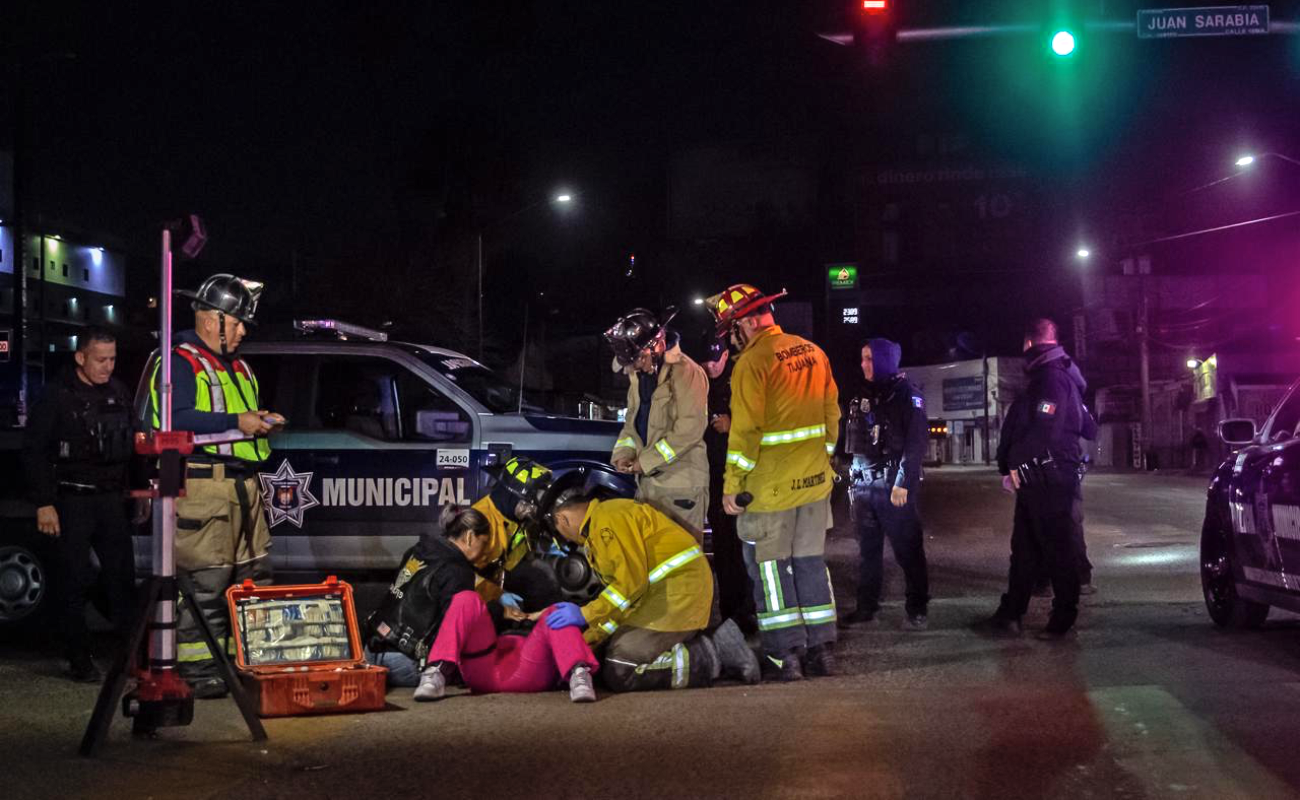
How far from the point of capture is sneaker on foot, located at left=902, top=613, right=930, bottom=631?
8.66 meters

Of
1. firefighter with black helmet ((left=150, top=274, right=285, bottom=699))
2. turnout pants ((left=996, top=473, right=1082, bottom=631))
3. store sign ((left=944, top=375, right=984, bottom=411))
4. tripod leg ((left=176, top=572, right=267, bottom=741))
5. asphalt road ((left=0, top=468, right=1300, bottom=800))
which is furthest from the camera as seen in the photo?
store sign ((left=944, top=375, right=984, bottom=411))

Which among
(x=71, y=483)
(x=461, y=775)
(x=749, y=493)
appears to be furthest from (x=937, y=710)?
(x=71, y=483)

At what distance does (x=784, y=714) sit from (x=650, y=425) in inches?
90.9

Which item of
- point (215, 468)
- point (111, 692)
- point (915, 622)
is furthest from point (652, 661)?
point (915, 622)

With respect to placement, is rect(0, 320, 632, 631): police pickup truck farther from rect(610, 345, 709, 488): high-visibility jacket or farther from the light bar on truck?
rect(610, 345, 709, 488): high-visibility jacket

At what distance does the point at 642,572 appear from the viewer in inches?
258

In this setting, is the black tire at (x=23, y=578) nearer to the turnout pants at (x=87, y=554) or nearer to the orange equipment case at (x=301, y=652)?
the turnout pants at (x=87, y=554)

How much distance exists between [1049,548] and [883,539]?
123cm

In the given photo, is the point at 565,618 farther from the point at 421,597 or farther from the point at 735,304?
the point at 735,304

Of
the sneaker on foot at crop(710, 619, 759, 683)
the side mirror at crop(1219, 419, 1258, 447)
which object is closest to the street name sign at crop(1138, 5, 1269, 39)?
the side mirror at crop(1219, 419, 1258, 447)

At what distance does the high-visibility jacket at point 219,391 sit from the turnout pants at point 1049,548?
464 cm

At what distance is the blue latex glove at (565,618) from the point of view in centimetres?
646

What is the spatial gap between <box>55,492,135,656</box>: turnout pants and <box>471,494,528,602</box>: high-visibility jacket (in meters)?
1.96

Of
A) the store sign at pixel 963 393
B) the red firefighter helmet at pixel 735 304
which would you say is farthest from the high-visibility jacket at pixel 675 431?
the store sign at pixel 963 393
